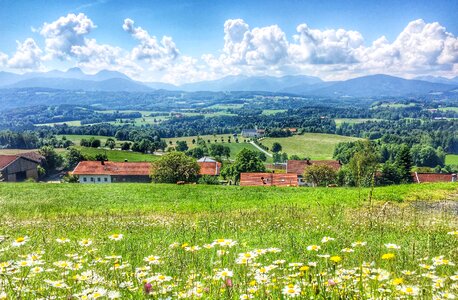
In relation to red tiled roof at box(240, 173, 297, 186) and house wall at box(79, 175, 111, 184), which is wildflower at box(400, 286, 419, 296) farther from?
house wall at box(79, 175, 111, 184)

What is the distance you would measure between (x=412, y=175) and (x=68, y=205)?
253 feet

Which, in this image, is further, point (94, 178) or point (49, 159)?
point (49, 159)

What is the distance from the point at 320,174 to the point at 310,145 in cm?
10677

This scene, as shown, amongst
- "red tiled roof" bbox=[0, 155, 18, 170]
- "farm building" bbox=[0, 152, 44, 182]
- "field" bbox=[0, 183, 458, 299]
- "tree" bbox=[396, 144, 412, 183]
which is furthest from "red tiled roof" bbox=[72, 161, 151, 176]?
"field" bbox=[0, 183, 458, 299]

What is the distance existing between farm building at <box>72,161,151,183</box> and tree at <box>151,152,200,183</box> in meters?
21.8

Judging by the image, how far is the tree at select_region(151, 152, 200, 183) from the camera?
2339 inches

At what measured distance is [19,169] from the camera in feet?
227

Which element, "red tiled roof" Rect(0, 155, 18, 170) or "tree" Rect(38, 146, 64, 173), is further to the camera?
"tree" Rect(38, 146, 64, 173)

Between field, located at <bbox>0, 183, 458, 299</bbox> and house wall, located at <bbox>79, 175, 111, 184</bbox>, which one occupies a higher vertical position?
field, located at <bbox>0, 183, 458, 299</bbox>

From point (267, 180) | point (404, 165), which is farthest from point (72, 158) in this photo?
point (404, 165)

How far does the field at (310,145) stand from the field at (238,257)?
5447 inches

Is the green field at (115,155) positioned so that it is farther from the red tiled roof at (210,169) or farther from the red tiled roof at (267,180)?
the red tiled roof at (267,180)

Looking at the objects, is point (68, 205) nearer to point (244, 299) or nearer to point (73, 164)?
point (244, 299)

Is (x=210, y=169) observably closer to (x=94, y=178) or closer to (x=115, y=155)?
(x=94, y=178)
